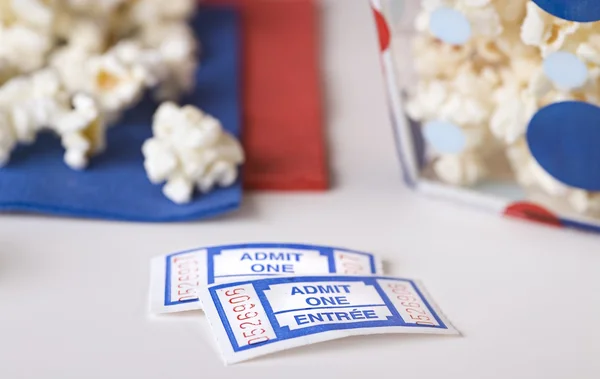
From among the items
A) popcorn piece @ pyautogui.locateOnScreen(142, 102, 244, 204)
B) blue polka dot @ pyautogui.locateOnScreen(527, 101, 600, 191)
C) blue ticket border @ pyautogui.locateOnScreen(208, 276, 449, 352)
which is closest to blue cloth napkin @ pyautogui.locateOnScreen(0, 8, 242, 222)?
popcorn piece @ pyautogui.locateOnScreen(142, 102, 244, 204)

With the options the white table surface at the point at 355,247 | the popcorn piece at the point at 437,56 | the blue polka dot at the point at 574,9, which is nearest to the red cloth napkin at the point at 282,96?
the white table surface at the point at 355,247

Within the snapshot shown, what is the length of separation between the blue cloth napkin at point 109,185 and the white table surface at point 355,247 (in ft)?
0.04

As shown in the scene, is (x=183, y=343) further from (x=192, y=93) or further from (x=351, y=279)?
(x=192, y=93)

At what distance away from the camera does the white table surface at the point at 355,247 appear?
49 cm

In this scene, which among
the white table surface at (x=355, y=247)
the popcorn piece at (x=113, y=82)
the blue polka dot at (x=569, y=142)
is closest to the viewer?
Result: the white table surface at (x=355, y=247)

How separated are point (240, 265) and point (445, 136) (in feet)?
0.68

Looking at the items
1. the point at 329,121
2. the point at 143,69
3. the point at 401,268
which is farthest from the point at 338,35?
the point at 401,268

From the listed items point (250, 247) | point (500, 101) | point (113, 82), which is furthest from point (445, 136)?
point (113, 82)

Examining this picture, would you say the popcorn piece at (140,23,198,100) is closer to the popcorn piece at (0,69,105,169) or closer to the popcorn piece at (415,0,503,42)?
the popcorn piece at (0,69,105,169)

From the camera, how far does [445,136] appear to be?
65 cm

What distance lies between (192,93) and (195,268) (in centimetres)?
28

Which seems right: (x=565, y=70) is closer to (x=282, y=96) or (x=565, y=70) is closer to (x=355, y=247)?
(x=355, y=247)

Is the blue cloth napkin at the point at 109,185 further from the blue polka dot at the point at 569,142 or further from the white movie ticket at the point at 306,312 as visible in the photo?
the blue polka dot at the point at 569,142

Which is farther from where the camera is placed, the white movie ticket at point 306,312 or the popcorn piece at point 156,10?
the popcorn piece at point 156,10
